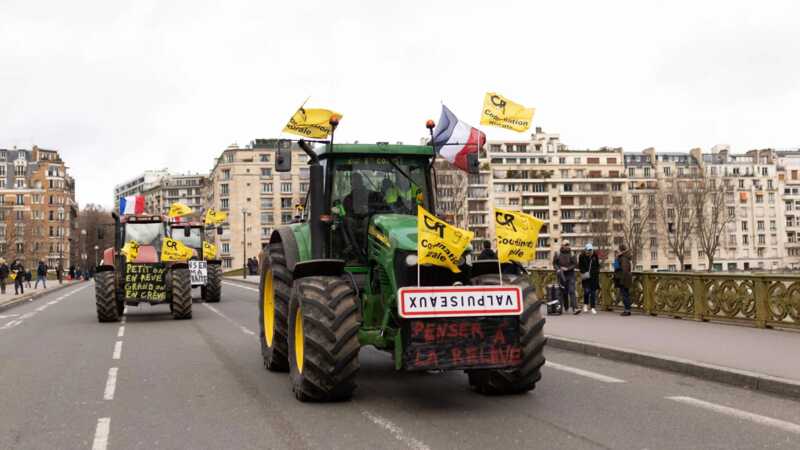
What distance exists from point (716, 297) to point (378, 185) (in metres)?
9.42

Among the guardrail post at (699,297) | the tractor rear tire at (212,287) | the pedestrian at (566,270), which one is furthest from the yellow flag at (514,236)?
the tractor rear tire at (212,287)

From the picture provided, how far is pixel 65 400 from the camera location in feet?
26.8

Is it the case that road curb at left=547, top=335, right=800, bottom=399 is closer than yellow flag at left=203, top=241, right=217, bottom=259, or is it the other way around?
road curb at left=547, top=335, right=800, bottom=399

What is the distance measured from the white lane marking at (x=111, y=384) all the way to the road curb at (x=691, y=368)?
281 inches

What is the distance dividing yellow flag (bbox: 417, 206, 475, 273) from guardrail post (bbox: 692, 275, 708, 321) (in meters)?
10.0

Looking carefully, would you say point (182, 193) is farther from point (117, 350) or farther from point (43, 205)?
point (117, 350)

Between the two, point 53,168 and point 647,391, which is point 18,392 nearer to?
point 647,391

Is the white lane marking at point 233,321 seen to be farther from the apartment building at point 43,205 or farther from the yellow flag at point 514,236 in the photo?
the apartment building at point 43,205

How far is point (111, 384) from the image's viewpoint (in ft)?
30.0

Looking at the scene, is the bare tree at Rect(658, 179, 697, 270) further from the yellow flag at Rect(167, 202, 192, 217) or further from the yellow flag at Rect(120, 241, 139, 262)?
the yellow flag at Rect(120, 241, 139, 262)

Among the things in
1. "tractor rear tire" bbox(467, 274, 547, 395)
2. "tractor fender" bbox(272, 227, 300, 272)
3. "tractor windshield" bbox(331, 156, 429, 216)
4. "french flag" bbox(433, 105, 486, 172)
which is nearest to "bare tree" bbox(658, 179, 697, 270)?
"french flag" bbox(433, 105, 486, 172)

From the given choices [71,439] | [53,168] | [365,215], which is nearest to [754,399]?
[365,215]

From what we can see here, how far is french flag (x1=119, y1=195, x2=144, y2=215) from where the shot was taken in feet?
80.0

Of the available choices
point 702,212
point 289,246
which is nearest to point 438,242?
point 289,246
